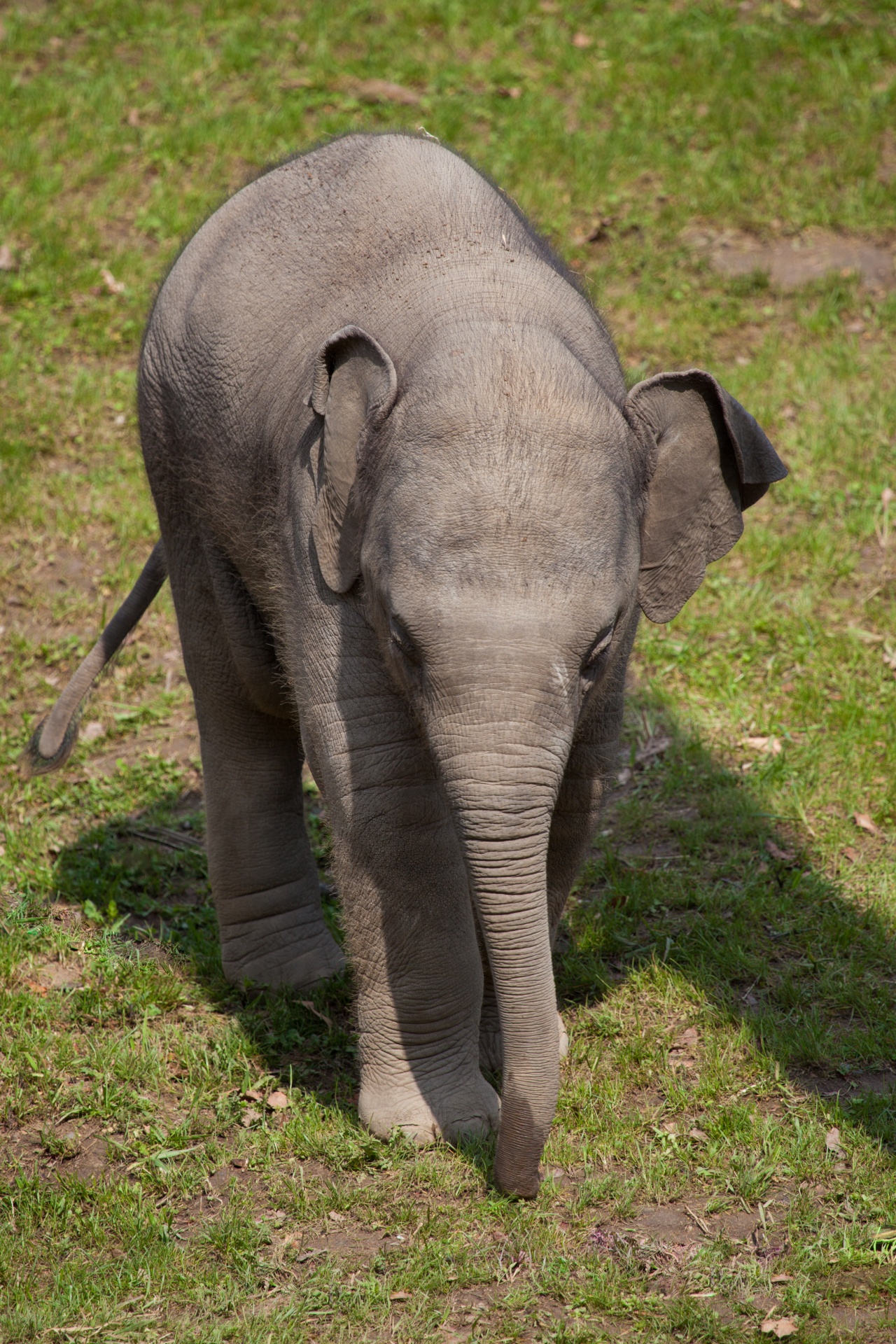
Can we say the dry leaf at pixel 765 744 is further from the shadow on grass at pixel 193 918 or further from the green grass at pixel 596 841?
the shadow on grass at pixel 193 918

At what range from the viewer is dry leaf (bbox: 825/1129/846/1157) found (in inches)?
180

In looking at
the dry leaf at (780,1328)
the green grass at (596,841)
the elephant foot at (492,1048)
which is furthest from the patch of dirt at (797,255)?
the dry leaf at (780,1328)

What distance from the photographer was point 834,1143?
15.1 ft

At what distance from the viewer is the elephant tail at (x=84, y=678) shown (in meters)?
5.89

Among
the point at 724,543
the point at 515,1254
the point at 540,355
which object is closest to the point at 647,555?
the point at 724,543

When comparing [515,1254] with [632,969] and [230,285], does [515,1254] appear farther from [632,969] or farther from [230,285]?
[230,285]


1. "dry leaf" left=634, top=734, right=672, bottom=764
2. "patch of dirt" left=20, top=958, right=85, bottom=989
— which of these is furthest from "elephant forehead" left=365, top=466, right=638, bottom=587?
"dry leaf" left=634, top=734, right=672, bottom=764

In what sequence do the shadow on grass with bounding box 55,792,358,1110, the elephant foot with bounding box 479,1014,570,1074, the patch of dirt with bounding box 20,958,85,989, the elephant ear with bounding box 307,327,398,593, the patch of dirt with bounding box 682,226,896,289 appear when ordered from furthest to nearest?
the patch of dirt with bounding box 682,226,896,289 → the patch of dirt with bounding box 20,958,85,989 → the shadow on grass with bounding box 55,792,358,1110 → the elephant foot with bounding box 479,1014,570,1074 → the elephant ear with bounding box 307,327,398,593

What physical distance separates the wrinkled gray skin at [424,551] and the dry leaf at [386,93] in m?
6.53

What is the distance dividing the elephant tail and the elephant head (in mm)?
2068

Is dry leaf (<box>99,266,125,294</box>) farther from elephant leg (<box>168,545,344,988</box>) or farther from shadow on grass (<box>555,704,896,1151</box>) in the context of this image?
shadow on grass (<box>555,704,896,1151</box>)

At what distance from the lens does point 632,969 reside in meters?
5.45

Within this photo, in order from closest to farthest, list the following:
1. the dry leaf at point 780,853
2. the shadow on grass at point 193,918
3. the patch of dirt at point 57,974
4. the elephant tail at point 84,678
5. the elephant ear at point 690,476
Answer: the elephant ear at point 690,476, the shadow on grass at point 193,918, the patch of dirt at point 57,974, the elephant tail at point 84,678, the dry leaf at point 780,853

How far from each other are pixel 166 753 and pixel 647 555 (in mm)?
3533
